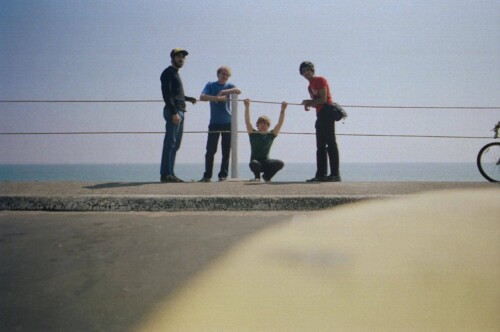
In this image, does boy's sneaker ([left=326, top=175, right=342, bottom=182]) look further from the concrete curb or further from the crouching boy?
the concrete curb

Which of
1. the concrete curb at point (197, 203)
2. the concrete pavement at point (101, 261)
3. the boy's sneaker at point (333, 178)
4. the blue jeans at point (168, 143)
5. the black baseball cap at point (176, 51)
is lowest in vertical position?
the concrete pavement at point (101, 261)

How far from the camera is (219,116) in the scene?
6.31 meters

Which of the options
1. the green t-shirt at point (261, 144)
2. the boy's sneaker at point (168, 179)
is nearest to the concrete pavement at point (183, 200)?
the boy's sneaker at point (168, 179)

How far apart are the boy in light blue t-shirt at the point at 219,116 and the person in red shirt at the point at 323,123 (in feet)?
4.06

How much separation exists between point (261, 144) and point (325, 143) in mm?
1012

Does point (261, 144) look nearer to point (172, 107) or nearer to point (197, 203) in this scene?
point (172, 107)

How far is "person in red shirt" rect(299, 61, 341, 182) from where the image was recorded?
575 cm

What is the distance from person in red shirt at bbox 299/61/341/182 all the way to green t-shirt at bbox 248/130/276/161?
76 cm

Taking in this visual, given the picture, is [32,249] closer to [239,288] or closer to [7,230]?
[7,230]

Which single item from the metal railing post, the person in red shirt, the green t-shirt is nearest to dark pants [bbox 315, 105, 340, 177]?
the person in red shirt

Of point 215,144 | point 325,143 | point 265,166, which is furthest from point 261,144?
point 325,143

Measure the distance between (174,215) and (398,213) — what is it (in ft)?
8.23

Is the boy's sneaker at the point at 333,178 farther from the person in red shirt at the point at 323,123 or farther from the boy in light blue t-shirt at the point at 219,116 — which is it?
the boy in light blue t-shirt at the point at 219,116

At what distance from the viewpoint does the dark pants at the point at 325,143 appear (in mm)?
5781
